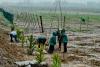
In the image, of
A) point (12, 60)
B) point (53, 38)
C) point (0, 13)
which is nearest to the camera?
point (12, 60)

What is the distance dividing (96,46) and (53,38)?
5064mm

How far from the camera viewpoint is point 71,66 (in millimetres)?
17188

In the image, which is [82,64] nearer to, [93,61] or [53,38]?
[93,61]

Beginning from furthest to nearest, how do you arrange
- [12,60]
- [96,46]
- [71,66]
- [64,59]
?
[96,46] → [64,59] → [71,66] → [12,60]

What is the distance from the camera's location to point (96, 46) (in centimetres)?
2491

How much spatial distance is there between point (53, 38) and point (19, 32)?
3.25m

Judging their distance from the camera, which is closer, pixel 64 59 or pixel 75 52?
pixel 64 59

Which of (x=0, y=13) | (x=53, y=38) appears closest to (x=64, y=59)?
(x=53, y=38)

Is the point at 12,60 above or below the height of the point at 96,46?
above

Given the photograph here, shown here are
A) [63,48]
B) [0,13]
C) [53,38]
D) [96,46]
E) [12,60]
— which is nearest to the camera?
[12,60]

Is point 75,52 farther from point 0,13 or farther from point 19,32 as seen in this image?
point 0,13

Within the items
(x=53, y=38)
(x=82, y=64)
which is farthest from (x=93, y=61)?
(x=53, y=38)

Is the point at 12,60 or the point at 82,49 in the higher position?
the point at 12,60

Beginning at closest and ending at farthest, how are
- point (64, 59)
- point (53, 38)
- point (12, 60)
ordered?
point (12, 60)
point (64, 59)
point (53, 38)
